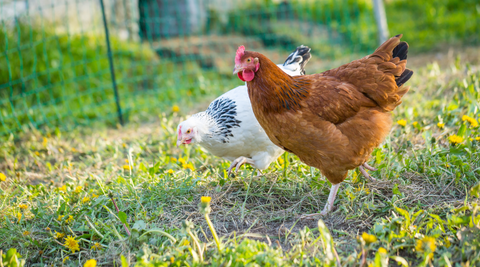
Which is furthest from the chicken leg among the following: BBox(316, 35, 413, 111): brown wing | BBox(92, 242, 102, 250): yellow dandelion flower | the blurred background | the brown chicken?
the blurred background

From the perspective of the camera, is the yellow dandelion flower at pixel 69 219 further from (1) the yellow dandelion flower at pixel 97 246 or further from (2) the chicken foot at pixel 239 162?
(2) the chicken foot at pixel 239 162

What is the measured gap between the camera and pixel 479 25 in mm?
6203

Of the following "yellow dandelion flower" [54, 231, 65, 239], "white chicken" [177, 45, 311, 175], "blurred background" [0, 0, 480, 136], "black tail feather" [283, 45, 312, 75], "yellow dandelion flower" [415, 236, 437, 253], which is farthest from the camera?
"blurred background" [0, 0, 480, 136]

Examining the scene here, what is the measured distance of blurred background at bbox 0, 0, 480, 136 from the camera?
500cm

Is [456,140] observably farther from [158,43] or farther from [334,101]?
[158,43]

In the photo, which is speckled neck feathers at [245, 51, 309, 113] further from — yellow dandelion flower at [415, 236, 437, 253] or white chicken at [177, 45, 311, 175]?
yellow dandelion flower at [415, 236, 437, 253]

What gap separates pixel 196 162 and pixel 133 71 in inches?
127

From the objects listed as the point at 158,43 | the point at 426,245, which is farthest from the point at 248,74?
the point at 158,43

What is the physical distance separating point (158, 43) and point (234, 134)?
4.15 m

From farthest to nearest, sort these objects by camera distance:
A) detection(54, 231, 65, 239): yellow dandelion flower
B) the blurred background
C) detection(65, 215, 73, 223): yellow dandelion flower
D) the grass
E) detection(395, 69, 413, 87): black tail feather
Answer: the blurred background
detection(395, 69, 413, 87): black tail feather
detection(65, 215, 73, 223): yellow dandelion flower
detection(54, 231, 65, 239): yellow dandelion flower
the grass

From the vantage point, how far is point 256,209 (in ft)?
8.53

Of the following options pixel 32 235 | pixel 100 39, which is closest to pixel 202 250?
pixel 32 235

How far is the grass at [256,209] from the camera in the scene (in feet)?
6.48

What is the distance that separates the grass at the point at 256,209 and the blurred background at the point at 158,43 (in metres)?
1.72
